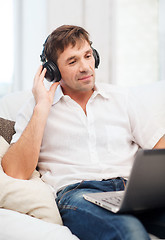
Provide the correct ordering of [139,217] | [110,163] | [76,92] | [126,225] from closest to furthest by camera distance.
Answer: [126,225], [139,217], [110,163], [76,92]

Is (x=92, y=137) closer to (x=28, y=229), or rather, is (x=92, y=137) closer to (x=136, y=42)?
(x=28, y=229)

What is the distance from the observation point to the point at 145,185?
0.88 m

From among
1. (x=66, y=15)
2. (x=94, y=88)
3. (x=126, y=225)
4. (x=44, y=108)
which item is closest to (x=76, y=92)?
(x=94, y=88)

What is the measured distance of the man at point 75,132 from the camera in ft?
4.45

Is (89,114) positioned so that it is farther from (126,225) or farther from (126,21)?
(126,21)

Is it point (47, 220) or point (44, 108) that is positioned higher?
point (44, 108)

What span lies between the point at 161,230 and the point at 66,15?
1.80 m

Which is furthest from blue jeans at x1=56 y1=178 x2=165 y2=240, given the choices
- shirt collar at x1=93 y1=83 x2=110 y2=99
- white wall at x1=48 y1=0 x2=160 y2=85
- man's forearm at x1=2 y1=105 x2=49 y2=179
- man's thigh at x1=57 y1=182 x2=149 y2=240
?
white wall at x1=48 y1=0 x2=160 y2=85

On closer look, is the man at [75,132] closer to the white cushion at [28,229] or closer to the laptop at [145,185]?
the white cushion at [28,229]

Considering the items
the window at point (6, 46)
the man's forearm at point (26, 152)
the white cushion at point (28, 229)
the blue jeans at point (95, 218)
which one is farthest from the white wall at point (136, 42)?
the white cushion at point (28, 229)

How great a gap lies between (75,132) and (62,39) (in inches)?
16.5

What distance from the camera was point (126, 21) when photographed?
2922 mm

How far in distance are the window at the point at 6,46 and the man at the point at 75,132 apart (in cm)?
82

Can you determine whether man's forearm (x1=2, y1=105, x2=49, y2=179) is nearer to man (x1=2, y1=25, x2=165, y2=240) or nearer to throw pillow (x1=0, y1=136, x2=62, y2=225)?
man (x1=2, y1=25, x2=165, y2=240)
